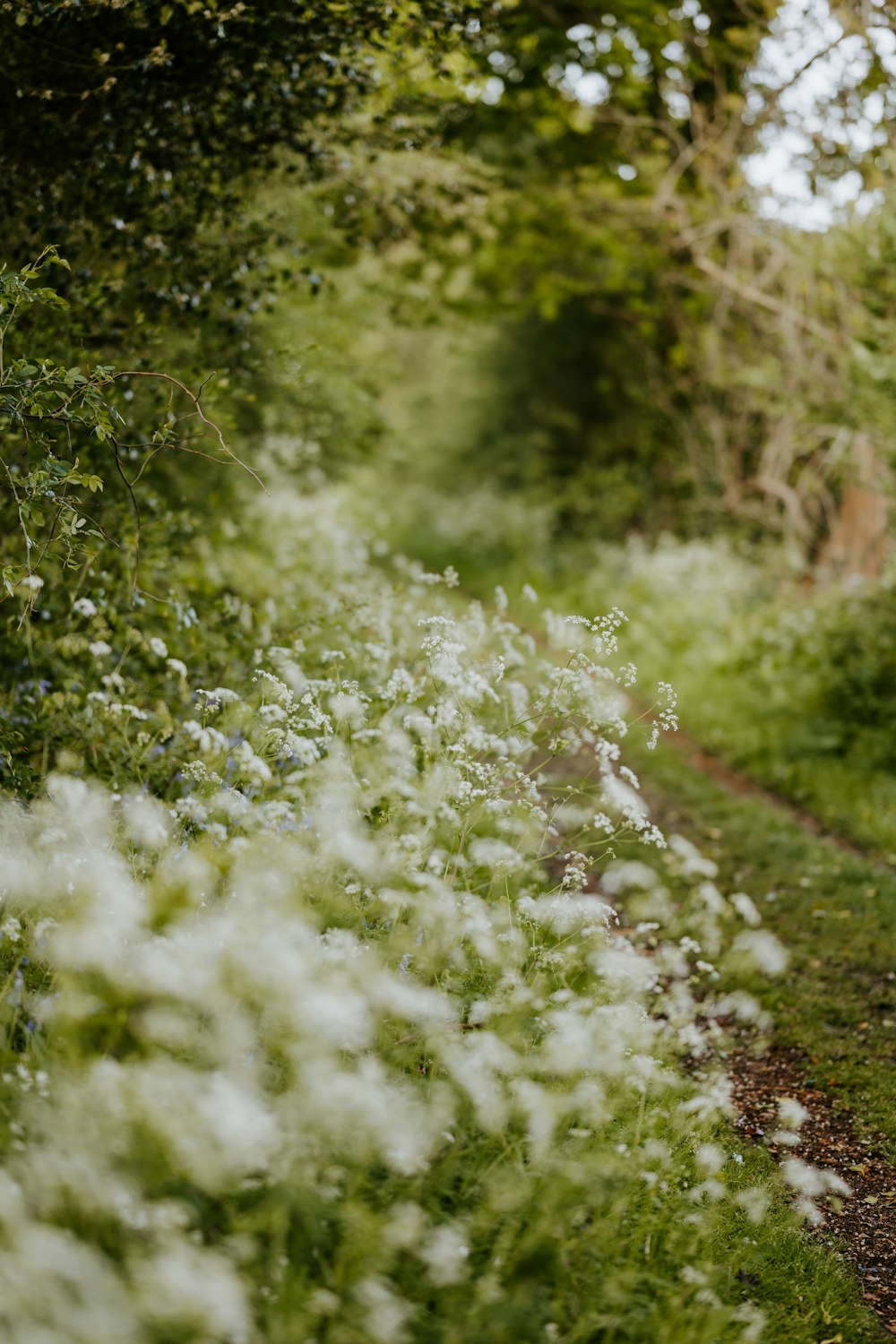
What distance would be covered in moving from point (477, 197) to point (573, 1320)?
8181 millimetres

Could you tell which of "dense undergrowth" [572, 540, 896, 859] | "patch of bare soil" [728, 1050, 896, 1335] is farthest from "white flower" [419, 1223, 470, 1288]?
"dense undergrowth" [572, 540, 896, 859]

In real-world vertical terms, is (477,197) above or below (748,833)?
above

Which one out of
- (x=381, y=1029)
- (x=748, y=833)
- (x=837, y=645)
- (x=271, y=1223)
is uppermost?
(x=837, y=645)

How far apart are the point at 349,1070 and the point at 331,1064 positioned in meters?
0.64

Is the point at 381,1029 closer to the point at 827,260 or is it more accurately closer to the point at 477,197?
the point at 477,197

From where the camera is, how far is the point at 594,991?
4.58 m

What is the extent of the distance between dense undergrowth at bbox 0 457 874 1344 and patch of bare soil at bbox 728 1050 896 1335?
0.17 metres

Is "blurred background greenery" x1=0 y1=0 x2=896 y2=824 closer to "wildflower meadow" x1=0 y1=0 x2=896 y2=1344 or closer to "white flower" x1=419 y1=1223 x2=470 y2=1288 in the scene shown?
"wildflower meadow" x1=0 y1=0 x2=896 y2=1344

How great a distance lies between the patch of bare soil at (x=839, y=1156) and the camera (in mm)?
3887

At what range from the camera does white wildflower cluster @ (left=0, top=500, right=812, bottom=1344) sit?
8.29ft

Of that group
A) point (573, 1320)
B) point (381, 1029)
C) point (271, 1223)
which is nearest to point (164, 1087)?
point (271, 1223)

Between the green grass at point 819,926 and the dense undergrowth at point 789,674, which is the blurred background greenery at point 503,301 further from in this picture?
the green grass at point 819,926

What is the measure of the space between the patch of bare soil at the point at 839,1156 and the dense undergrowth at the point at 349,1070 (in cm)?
17

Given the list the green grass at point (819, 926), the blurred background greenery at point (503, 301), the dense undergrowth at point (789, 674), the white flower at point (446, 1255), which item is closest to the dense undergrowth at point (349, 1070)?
the white flower at point (446, 1255)
